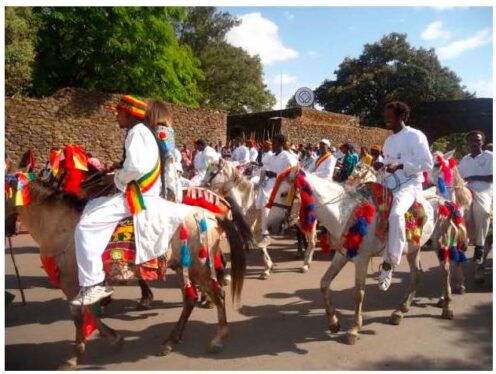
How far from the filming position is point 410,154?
15.3ft

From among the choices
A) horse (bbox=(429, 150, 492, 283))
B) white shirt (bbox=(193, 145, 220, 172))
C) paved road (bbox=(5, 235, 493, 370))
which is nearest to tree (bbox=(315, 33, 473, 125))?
white shirt (bbox=(193, 145, 220, 172))

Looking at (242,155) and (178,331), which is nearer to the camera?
(178,331)

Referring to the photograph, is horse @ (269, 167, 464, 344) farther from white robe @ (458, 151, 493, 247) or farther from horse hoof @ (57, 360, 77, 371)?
horse hoof @ (57, 360, 77, 371)

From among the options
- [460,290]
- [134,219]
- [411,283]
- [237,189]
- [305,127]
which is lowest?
[460,290]

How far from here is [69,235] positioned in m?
3.88

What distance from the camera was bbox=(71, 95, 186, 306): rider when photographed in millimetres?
3568

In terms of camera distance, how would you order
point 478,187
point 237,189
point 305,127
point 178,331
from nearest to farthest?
point 178,331
point 478,187
point 237,189
point 305,127

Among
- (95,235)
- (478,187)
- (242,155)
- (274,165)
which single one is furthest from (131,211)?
(242,155)

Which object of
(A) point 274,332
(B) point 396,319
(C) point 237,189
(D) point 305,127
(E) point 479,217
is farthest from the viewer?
(D) point 305,127

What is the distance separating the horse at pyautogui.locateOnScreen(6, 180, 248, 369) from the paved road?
0.56 ft

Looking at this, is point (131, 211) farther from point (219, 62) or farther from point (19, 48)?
point (219, 62)

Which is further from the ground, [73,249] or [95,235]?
[95,235]

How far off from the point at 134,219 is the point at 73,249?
0.66 m
